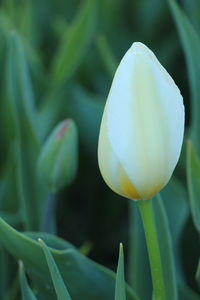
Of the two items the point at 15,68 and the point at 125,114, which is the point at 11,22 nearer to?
the point at 15,68

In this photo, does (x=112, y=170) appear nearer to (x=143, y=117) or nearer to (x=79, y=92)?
(x=143, y=117)

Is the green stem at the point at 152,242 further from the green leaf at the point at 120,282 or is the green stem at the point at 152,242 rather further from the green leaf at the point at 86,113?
the green leaf at the point at 86,113

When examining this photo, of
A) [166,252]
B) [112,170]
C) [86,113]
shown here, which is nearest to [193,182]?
[166,252]

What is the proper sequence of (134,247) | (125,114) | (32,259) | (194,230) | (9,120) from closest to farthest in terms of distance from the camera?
1. (125,114)
2. (32,259)
3. (134,247)
4. (194,230)
5. (9,120)

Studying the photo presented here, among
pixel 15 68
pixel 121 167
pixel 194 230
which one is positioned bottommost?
pixel 194 230

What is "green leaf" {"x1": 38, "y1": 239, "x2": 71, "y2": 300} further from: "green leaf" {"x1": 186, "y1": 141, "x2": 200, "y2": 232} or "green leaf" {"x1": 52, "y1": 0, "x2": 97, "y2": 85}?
"green leaf" {"x1": 52, "y1": 0, "x2": 97, "y2": 85}

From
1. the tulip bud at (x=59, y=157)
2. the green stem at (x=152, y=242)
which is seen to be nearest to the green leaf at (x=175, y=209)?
the tulip bud at (x=59, y=157)

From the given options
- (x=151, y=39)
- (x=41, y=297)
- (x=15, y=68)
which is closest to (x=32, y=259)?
(x=41, y=297)
